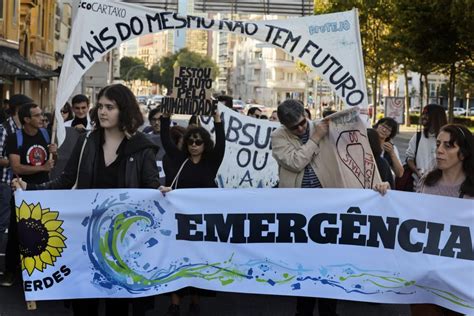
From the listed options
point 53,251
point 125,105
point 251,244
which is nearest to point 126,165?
point 125,105

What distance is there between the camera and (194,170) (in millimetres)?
7625

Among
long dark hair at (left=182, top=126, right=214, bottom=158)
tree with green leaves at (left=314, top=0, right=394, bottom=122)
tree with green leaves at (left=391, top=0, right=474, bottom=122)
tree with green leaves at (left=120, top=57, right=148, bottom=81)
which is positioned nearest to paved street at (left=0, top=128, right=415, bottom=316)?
long dark hair at (left=182, top=126, right=214, bottom=158)

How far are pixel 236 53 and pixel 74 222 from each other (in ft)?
618

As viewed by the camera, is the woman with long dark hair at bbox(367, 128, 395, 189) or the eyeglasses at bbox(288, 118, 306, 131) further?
the woman with long dark hair at bbox(367, 128, 395, 189)

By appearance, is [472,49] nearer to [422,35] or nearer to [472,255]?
[422,35]

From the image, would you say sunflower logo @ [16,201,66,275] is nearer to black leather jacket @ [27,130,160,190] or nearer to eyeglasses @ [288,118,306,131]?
black leather jacket @ [27,130,160,190]

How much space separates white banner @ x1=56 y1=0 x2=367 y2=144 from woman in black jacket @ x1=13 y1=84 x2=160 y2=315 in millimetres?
2453

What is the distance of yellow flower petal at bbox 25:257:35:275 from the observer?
6125mm

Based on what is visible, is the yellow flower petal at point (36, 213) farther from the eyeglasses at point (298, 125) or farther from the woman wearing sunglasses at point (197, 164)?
the eyeglasses at point (298, 125)

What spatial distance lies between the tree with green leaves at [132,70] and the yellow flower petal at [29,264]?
148638 mm

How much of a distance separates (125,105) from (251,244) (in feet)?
4.51

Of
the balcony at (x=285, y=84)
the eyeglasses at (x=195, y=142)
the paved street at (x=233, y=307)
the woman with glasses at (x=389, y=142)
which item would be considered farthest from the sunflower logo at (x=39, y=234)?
the balcony at (x=285, y=84)

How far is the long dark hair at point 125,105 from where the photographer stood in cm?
569

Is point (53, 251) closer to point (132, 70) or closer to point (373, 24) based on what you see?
point (373, 24)
